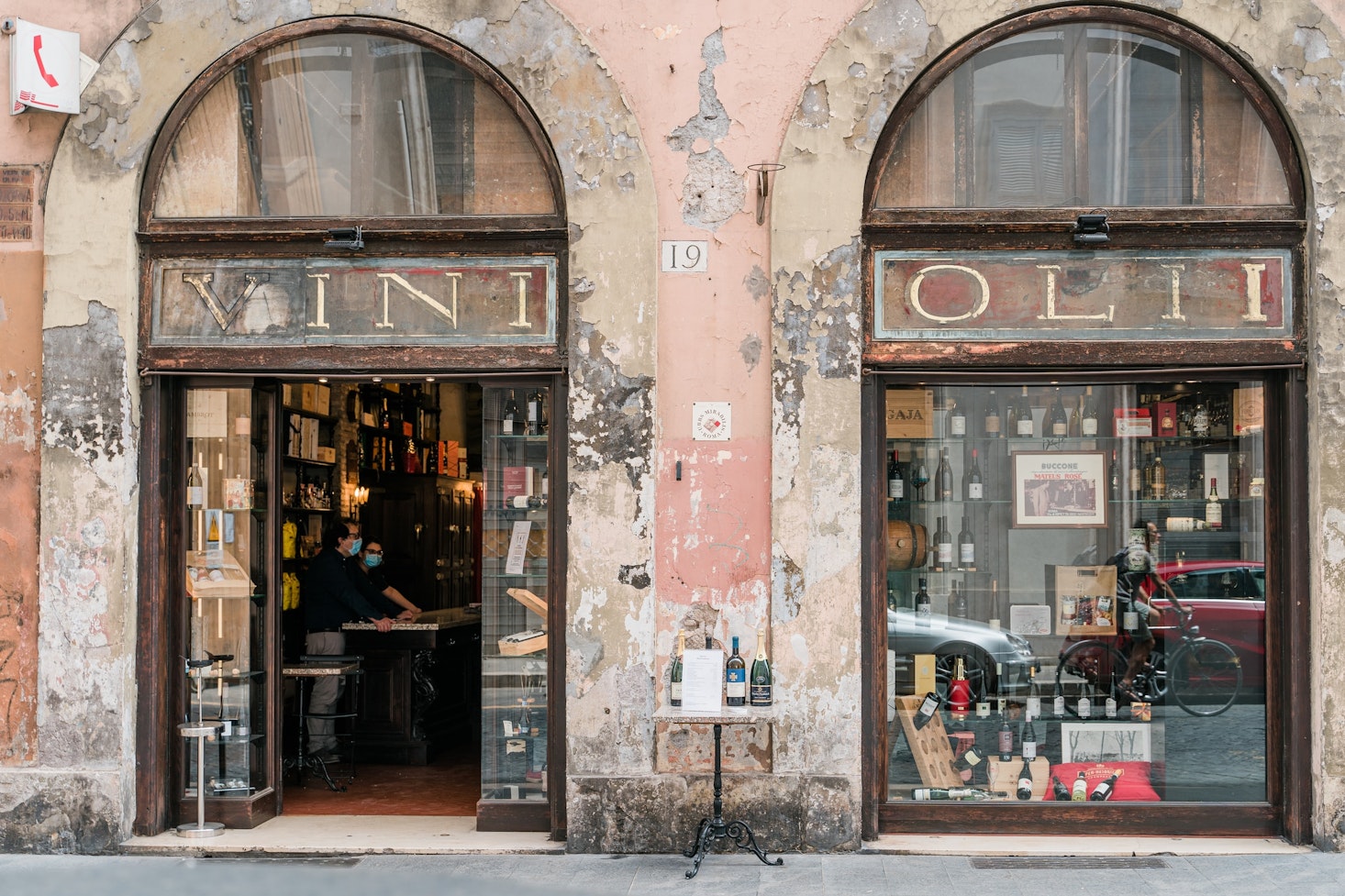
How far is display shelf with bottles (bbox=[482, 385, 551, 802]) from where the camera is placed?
809 cm

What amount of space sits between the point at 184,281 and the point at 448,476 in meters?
8.50

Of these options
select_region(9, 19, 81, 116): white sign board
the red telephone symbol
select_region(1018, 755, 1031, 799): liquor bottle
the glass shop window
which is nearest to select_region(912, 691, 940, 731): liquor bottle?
the glass shop window

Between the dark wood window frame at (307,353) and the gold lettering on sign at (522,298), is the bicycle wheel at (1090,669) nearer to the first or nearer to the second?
the dark wood window frame at (307,353)

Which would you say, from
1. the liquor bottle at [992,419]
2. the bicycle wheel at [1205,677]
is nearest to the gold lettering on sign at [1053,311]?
the liquor bottle at [992,419]

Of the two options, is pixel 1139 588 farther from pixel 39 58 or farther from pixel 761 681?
pixel 39 58

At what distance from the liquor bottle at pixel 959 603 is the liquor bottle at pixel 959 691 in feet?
0.90

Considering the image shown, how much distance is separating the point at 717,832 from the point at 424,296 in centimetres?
358

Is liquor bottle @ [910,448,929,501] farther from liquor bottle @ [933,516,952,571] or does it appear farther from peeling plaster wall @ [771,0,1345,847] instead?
peeling plaster wall @ [771,0,1345,847]

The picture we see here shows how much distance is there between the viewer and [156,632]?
315 inches

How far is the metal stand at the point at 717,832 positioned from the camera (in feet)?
23.3

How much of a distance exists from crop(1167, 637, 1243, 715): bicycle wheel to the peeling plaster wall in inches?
19.1

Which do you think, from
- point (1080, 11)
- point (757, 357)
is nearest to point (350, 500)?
point (757, 357)

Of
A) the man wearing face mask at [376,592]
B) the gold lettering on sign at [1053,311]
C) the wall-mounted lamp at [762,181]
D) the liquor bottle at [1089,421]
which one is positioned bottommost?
the man wearing face mask at [376,592]

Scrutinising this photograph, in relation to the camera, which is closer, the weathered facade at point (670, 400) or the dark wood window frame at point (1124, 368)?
the weathered facade at point (670, 400)
